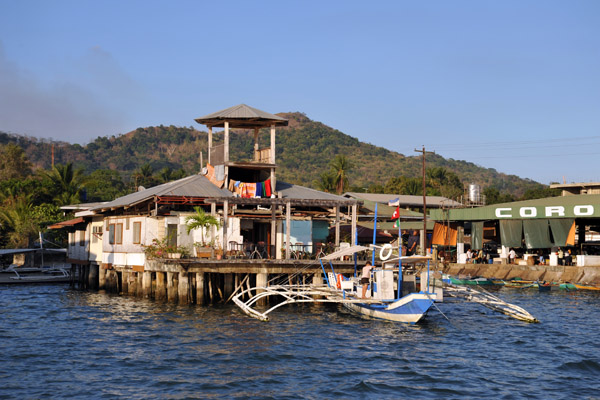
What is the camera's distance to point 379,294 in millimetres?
33719

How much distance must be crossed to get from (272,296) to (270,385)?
1788cm

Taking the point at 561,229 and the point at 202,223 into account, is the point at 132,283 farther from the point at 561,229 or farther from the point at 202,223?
the point at 561,229

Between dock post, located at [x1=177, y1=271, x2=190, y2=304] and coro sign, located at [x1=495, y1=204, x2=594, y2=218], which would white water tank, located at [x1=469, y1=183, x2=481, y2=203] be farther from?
dock post, located at [x1=177, y1=271, x2=190, y2=304]

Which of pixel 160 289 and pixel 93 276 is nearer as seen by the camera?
pixel 160 289

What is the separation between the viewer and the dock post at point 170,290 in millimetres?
39594

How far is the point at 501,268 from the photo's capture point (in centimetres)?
5972

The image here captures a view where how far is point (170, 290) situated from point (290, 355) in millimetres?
14954

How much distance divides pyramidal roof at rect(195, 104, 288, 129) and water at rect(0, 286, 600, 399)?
42.4ft

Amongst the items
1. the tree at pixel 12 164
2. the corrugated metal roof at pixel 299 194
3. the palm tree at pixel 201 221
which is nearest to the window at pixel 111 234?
the palm tree at pixel 201 221

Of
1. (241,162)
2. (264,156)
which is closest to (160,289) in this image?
(241,162)

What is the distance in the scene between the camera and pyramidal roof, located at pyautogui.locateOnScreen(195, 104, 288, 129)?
45.1 metres

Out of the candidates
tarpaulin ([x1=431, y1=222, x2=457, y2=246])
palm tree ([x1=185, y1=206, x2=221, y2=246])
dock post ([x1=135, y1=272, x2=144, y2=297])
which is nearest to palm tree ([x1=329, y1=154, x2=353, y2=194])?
tarpaulin ([x1=431, y1=222, x2=457, y2=246])

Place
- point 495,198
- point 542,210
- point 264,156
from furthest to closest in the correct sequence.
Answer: point 495,198
point 542,210
point 264,156

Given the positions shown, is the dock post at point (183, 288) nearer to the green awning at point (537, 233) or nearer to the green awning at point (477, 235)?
the green awning at point (537, 233)
